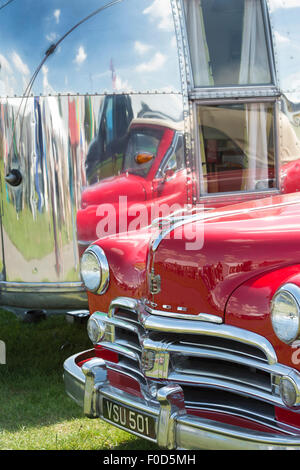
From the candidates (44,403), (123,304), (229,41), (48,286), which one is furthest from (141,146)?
(44,403)

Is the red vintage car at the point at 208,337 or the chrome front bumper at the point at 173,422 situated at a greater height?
the red vintage car at the point at 208,337

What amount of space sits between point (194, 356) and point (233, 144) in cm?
229

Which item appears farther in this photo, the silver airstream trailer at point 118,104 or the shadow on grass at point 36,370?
the silver airstream trailer at point 118,104

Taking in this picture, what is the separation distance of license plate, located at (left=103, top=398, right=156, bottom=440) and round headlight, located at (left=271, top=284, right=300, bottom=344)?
763 millimetres

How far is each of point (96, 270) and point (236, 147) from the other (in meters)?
1.79

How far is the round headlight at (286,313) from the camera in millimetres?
2285

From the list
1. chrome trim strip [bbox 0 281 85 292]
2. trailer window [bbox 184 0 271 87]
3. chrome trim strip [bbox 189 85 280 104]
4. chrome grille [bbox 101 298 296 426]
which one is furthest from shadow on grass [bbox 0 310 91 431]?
trailer window [bbox 184 0 271 87]

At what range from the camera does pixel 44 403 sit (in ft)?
13.8

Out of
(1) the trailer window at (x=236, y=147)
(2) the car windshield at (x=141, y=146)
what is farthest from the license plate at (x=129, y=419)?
(1) the trailer window at (x=236, y=147)

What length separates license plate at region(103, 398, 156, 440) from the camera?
107 inches

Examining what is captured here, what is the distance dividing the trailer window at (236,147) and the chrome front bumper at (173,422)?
6.63 ft

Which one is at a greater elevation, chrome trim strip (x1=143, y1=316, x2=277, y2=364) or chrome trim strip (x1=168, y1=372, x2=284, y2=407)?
chrome trim strip (x1=143, y1=316, x2=277, y2=364)

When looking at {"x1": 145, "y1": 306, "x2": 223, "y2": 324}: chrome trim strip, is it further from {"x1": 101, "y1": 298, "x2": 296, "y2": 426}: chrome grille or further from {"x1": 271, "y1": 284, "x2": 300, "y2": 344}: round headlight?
{"x1": 271, "y1": 284, "x2": 300, "y2": 344}: round headlight

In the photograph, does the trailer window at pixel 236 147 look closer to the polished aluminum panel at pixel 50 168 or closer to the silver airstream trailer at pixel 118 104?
the silver airstream trailer at pixel 118 104
